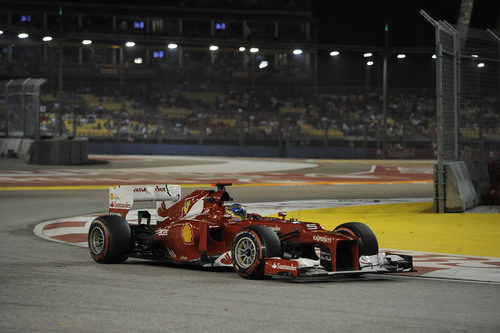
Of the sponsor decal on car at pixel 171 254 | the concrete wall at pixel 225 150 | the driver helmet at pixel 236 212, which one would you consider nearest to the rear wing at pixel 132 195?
the sponsor decal on car at pixel 171 254

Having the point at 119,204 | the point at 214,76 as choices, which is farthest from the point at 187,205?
the point at 214,76

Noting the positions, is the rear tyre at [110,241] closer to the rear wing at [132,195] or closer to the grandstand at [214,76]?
the rear wing at [132,195]

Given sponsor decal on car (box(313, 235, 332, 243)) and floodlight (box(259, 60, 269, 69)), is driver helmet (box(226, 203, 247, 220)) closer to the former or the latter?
sponsor decal on car (box(313, 235, 332, 243))

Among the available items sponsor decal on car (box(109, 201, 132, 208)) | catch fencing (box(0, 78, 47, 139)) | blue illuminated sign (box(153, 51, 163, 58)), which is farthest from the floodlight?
sponsor decal on car (box(109, 201, 132, 208))

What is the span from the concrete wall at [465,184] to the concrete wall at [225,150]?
26.7 meters

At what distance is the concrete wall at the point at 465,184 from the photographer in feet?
48.9

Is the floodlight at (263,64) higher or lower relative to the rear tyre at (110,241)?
higher

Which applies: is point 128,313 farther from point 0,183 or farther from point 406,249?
point 0,183

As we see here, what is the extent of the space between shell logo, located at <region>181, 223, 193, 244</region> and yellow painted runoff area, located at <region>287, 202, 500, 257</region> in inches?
124

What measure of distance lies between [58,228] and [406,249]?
17.9ft

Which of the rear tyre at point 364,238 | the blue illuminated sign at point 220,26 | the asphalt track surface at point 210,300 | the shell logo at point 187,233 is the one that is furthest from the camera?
the blue illuminated sign at point 220,26

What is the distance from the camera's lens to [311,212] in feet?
49.5

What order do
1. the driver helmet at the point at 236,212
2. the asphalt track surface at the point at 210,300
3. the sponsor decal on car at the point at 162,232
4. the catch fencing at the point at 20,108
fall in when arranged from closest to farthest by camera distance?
the asphalt track surface at the point at 210,300 < the driver helmet at the point at 236,212 < the sponsor decal on car at the point at 162,232 < the catch fencing at the point at 20,108

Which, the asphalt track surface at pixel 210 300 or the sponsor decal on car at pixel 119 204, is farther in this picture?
the sponsor decal on car at pixel 119 204
